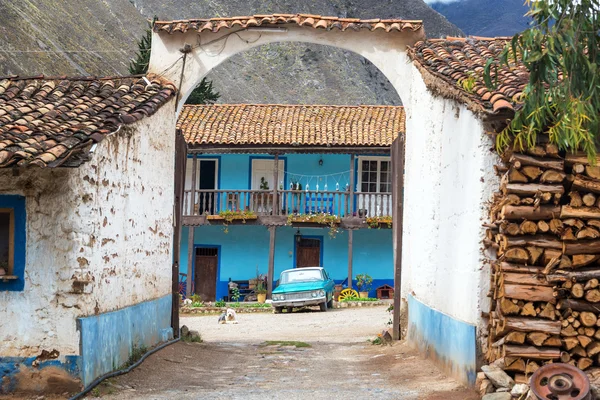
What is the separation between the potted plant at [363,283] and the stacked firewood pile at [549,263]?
2128 cm

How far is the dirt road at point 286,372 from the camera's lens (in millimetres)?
10000

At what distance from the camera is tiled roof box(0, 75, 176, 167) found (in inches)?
357

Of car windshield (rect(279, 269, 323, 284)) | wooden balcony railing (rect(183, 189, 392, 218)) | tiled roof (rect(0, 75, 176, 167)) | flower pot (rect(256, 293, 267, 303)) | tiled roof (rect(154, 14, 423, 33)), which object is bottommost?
flower pot (rect(256, 293, 267, 303))

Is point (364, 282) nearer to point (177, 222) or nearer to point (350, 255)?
point (350, 255)

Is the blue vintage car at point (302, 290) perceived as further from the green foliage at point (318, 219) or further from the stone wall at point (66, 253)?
the stone wall at point (66, 253)

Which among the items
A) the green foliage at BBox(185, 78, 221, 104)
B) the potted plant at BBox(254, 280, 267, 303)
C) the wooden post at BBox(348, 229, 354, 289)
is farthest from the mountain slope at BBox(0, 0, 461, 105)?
the wooden post at BBox(348, 229, 354, 289)

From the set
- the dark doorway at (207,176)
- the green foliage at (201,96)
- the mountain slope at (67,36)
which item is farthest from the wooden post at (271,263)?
the mountain slope at (67,36)

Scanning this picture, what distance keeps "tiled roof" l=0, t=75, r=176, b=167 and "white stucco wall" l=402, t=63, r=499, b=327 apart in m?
4.09

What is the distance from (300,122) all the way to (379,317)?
9489 mm

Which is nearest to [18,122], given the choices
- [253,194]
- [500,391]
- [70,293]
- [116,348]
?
[70,293]

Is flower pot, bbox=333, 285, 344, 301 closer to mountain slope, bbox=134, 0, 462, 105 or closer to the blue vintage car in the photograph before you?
the blue vintage car

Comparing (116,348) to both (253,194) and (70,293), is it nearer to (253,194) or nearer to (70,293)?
(70,293)

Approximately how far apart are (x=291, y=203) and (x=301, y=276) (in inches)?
177

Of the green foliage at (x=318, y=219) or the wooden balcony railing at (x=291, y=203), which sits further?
the wooden balcony railing at (x=291, y=203)
